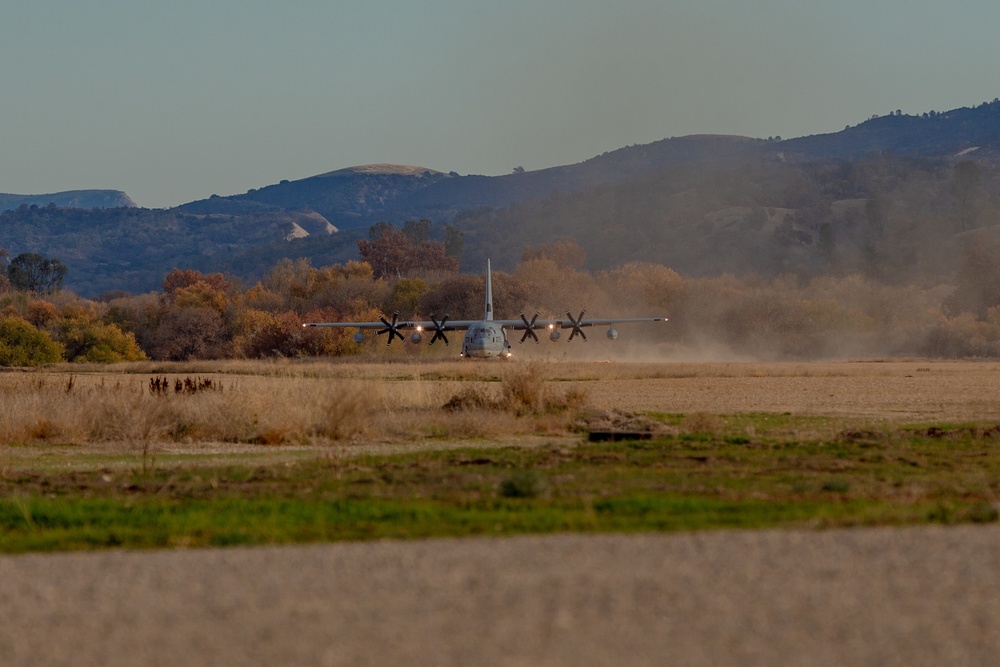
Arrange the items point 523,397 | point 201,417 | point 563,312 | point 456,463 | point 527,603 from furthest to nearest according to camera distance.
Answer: point 563,312, point 523,397, point 201,417, point 456,463, point 527,603

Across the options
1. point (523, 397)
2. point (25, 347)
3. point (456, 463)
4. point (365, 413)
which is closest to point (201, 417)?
point (365, 413)

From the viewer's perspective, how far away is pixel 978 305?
388ft

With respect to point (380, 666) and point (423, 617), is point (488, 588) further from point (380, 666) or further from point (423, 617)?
point (380, 666)

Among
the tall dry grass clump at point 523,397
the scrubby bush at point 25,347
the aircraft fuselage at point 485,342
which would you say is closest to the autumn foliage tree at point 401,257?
the scrubby bush at point 25,347

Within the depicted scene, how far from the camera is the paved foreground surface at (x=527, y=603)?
24.1ft

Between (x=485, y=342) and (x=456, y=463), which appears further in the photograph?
(x=485, y=342)

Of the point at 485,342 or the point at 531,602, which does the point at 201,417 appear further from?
the point at 485,342

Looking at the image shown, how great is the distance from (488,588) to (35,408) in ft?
63.9

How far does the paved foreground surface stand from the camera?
735 cm

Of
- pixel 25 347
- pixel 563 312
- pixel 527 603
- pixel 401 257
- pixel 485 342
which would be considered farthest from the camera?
pixel 401 257

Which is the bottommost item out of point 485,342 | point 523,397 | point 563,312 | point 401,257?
point 563,312

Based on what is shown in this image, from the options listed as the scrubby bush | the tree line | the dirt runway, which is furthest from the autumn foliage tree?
the dirt runway

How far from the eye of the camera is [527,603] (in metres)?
8.48

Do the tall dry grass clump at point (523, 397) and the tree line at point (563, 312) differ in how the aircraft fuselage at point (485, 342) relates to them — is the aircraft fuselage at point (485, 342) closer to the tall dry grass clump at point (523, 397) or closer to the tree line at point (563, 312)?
the tree line at point (563, 312)
